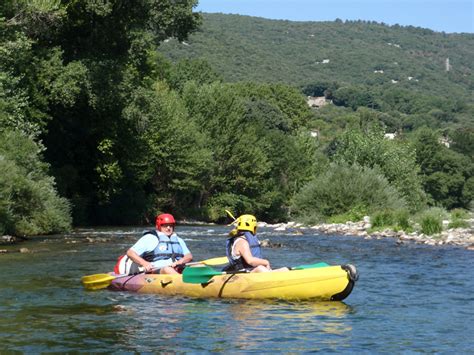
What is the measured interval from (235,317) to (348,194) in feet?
97.7

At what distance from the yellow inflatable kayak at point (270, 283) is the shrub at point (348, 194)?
26267 mm

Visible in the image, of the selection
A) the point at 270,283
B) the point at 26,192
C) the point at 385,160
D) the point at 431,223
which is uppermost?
the point at 385,160

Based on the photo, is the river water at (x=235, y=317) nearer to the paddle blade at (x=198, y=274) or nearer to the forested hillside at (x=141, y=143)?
the paddle blade at (x=198, y=274)

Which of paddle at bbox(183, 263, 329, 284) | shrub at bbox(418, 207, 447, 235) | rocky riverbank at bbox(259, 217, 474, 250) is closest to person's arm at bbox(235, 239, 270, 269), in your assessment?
paddle at bbox(183, 263, 329, 284)

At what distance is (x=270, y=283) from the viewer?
543 inches

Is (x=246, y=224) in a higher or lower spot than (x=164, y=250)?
higher

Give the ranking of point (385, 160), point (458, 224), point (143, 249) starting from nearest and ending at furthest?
1. point (143, 249)
2. point (458, 224)
3. point (385, 160)

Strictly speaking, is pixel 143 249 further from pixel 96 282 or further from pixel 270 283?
pixel 270 283

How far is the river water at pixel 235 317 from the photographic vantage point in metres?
10.4

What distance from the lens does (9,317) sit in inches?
476

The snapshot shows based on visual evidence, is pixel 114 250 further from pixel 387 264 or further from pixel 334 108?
pixel 334 108

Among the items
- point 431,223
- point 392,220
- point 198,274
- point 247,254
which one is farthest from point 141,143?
point 247,254

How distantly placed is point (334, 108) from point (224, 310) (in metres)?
156

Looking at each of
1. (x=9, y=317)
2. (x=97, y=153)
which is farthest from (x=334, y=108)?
(x=9, y=317)
